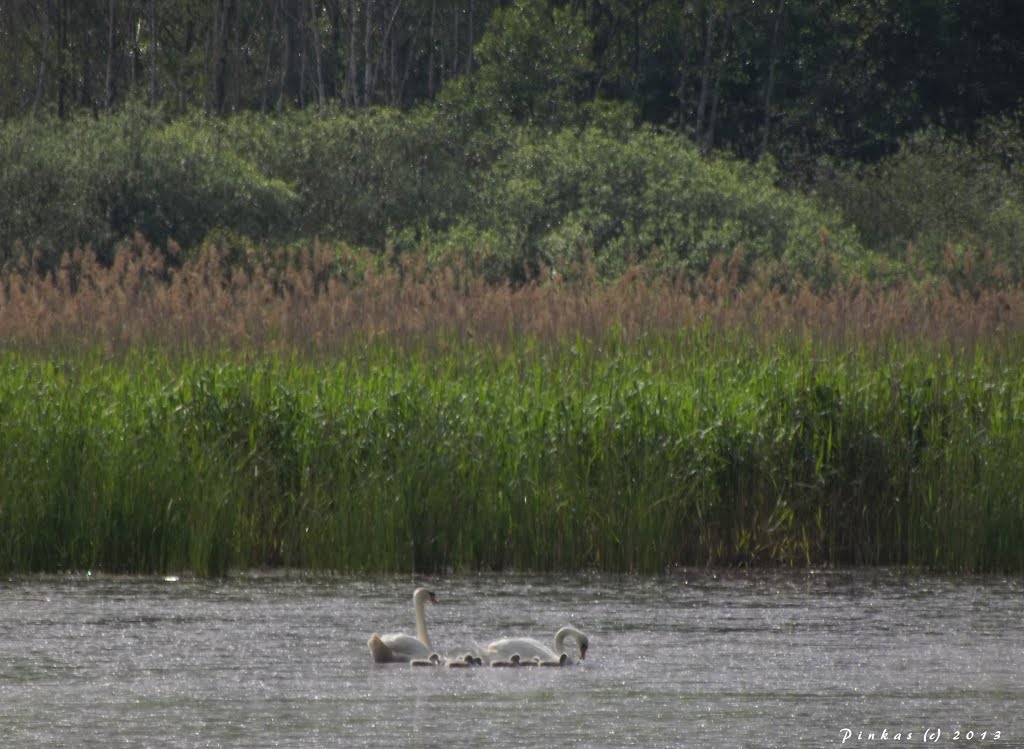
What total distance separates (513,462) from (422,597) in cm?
248

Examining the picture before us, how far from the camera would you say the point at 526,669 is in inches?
345

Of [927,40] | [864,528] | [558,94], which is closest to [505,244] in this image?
[558,94]

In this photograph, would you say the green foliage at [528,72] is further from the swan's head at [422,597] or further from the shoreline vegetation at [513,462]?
the swan's head at [422,597]

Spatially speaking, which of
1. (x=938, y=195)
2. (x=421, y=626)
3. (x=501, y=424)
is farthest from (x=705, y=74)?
(x=421, y=626)

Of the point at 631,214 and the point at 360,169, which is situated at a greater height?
the point at 360,169

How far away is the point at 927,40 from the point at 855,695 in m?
36.4

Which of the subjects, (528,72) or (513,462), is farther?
(528,72)

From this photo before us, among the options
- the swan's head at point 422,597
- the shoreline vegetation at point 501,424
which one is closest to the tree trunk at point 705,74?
the shoreline vegetation at point 501,424

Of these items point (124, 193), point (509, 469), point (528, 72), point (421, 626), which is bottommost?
point (421, 626)

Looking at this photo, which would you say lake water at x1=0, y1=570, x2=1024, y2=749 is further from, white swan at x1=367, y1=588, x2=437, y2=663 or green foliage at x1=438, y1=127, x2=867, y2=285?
green foliage at x1=438, y1=127, x2=867, y2=285

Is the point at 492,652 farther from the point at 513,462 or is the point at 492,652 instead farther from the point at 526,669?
the point at 513,462

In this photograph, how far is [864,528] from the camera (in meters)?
12.0

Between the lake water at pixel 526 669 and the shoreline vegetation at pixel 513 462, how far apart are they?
37 centimetres

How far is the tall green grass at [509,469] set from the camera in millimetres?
11547
